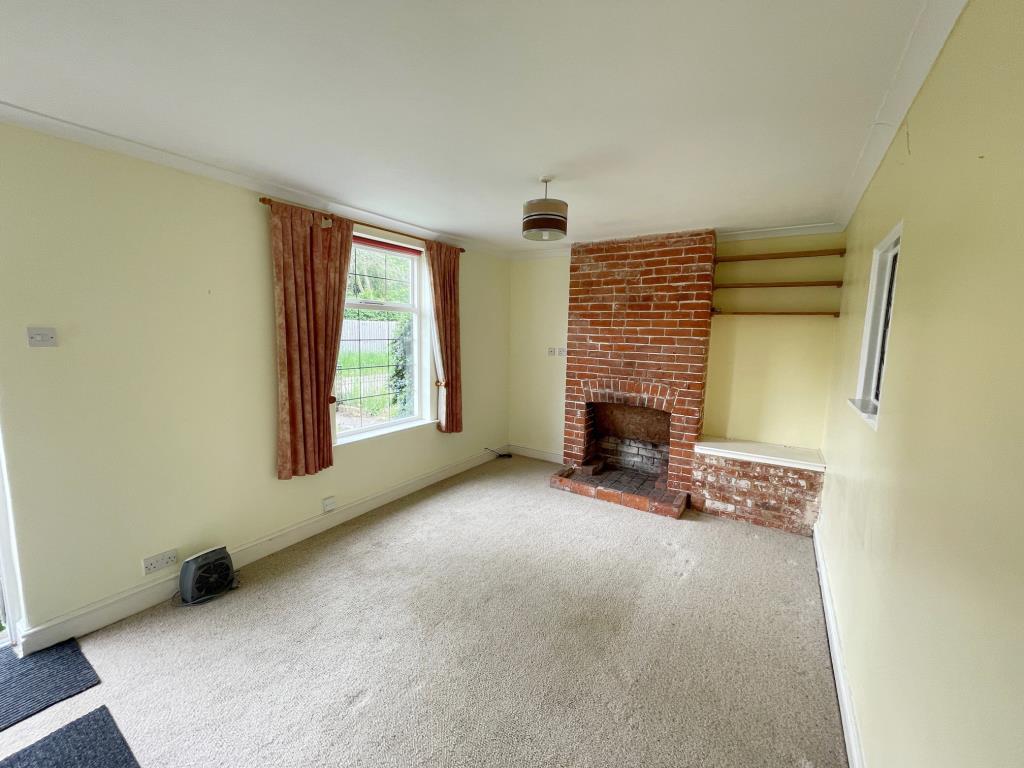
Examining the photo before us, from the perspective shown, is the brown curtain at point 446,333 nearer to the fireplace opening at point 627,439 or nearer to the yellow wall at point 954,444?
the fireplace opening at point 627,439

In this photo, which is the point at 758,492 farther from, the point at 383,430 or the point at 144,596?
the point at 144,596

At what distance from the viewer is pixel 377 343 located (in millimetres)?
3582

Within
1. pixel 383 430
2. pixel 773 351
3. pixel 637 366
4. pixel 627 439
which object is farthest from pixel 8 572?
pixel 773 351

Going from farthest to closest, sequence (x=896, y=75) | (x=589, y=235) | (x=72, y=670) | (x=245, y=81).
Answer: (x=589, y=235) < (x=72, y=670) < (x=245, y=81) < (x=896, y=75)

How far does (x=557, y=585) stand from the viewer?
254 cm

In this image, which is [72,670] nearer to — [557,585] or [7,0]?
[557,585]

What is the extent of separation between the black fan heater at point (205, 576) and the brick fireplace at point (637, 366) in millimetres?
2616

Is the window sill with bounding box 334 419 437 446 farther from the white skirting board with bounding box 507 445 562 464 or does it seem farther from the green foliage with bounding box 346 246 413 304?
the white skirting board with bounding box 507 445 562 464

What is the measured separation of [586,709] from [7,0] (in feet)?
9.59

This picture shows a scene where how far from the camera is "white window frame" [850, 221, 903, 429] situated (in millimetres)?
2041

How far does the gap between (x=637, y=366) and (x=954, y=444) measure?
117 inches

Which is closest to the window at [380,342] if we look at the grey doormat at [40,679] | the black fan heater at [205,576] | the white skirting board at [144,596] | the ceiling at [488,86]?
the white skirting board at [144,596]

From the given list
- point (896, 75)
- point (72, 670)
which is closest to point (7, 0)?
point (72, 670)

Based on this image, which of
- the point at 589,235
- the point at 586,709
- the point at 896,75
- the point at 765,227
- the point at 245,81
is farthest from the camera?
the point at 589,235
